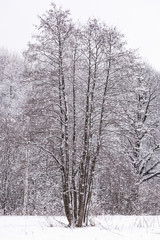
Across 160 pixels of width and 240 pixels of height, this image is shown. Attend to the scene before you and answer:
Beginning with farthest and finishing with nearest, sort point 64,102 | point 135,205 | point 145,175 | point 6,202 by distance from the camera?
point 6,202 → point 145,175 → point 135,205 → point 64,102

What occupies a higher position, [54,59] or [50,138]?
[54,59]

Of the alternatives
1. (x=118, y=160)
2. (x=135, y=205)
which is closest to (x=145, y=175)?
(x=135, y=205)

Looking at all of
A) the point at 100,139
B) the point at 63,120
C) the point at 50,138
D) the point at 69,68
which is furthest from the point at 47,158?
the point at 69,68

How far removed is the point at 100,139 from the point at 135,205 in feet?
23.9

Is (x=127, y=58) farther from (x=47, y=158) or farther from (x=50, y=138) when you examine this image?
(x=47, y=158)

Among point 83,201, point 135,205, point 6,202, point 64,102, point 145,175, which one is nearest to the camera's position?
point 83,201

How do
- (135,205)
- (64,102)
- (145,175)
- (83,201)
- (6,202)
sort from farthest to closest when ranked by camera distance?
1. (6,202)
2. (145,175)
3. (135,205)
4. (64,102)
5. (83,201)

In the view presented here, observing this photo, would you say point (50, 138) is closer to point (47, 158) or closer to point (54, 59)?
point (47, 158)

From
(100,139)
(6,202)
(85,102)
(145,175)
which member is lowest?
(6,202)

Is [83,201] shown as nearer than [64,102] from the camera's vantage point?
Yes

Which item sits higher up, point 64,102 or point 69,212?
point 64,102

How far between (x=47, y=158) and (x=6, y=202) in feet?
39.0

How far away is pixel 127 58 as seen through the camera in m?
9.88

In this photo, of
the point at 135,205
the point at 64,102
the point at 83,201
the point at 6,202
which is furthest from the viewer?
the point at 6,202
